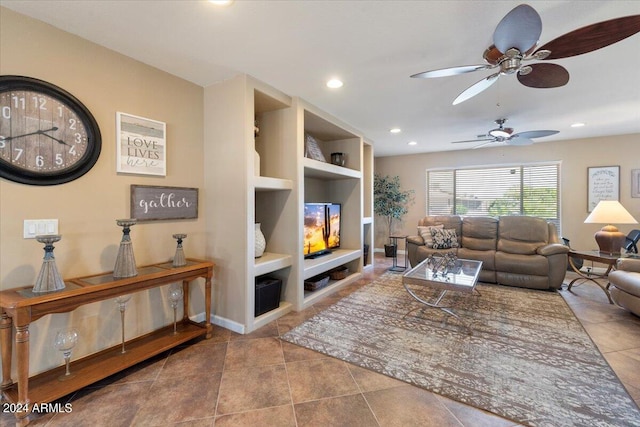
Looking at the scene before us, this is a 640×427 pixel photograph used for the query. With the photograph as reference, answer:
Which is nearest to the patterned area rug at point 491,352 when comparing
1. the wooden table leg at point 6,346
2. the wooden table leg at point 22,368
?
the wooden table leg at point 22,368

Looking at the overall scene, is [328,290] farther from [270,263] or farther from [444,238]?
[444,238]

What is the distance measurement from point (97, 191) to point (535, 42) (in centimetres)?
319

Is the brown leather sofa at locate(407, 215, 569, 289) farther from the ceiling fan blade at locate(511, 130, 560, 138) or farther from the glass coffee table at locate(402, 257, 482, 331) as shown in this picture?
the ceiling fan blade at locate(511, 130, 560, 138)

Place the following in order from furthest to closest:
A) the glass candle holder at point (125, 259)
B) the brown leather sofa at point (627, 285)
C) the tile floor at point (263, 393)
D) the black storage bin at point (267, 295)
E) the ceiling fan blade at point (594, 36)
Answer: the black storage bin at point (267, 295) → the brown leather sofa at point (627, 285) → the glass candle holder at point (125, 259) → the tile floor at point (263, 393) → the ceiling fan blade at point (594, 36)

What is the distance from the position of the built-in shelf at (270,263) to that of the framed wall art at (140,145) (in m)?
1.24

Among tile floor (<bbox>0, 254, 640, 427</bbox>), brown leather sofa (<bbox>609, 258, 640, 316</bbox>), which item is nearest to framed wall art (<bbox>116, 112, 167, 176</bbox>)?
tile floor (<bbox>0, 254, 640, 427</bbox>)

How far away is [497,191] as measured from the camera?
5.91 m

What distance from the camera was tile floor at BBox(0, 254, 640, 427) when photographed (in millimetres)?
1593

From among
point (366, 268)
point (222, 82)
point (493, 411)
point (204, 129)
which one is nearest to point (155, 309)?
point (204, 129)

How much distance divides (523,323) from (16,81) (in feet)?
14.9

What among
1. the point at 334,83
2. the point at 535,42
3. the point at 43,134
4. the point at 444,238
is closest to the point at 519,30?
the point at 535,42

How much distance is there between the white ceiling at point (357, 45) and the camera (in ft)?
5.75

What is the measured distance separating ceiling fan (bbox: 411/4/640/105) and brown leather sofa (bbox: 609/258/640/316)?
2.18 metres

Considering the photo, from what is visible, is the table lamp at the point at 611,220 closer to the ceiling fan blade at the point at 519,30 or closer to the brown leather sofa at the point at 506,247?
the brown leather sofa at the point at 506,247
